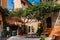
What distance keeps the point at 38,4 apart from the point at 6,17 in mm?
7496

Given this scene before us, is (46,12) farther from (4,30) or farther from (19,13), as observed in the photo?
(4,30)

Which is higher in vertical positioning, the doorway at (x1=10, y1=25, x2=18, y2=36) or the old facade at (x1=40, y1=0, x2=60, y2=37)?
the old facade at (x1=40, y1=0, x2=60, y2=37)

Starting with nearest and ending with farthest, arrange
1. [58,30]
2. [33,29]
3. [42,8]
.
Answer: [58,30] → [42,8] → [33,29]

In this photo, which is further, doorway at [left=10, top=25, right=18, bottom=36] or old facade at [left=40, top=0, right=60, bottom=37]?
doorway at [left=10, top=25, right=18, bottom=36]

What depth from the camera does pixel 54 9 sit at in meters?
23.5

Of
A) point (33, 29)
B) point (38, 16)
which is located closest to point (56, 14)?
point (38, 16)

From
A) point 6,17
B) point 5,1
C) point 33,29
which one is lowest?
point 33,29

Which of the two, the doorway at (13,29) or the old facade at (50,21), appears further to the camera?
the doorway at (13,29)

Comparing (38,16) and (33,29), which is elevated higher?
(38,16)

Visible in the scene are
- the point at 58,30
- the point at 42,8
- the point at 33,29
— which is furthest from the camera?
the point at 33,29

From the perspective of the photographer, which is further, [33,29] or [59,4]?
[33,29]

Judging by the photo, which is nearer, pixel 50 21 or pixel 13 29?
pixel 50 21

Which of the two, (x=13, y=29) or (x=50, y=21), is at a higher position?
(x=50, y=21)

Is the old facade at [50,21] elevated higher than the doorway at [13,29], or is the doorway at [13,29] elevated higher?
the old facade at [50,21]
